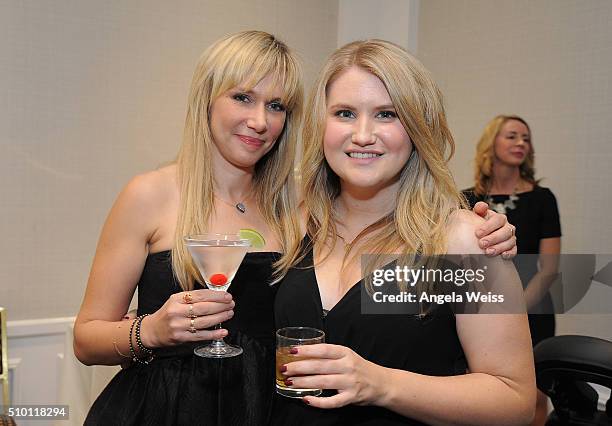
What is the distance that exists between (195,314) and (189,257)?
336 millimetres

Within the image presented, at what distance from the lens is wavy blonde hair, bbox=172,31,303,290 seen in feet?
6.65

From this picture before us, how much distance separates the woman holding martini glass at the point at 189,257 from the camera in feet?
6.23

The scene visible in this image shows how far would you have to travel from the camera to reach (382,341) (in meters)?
1.59

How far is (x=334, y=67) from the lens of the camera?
5.80ft

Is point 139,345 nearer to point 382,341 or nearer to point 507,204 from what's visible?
point 382,341

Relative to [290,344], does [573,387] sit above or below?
below

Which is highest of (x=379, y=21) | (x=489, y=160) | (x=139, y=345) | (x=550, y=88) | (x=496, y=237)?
(x=379, y=21)

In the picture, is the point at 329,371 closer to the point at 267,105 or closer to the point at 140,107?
the point at 267,105

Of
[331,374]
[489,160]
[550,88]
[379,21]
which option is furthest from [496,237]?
[379,21]

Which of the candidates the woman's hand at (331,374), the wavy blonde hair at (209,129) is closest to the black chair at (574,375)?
the woman's hand at (331,374)

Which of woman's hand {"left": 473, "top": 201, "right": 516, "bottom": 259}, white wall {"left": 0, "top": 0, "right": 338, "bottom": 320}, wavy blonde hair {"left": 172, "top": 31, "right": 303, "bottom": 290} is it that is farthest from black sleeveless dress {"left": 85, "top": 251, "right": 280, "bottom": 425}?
white wall {"left": 0, "top": 0, "right": 338, "bottom": 320}

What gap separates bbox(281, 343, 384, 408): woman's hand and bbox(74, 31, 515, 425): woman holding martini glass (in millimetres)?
530

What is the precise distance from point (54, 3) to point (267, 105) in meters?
1.75

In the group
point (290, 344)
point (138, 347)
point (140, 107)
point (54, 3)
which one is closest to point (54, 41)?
point (54, 3)
